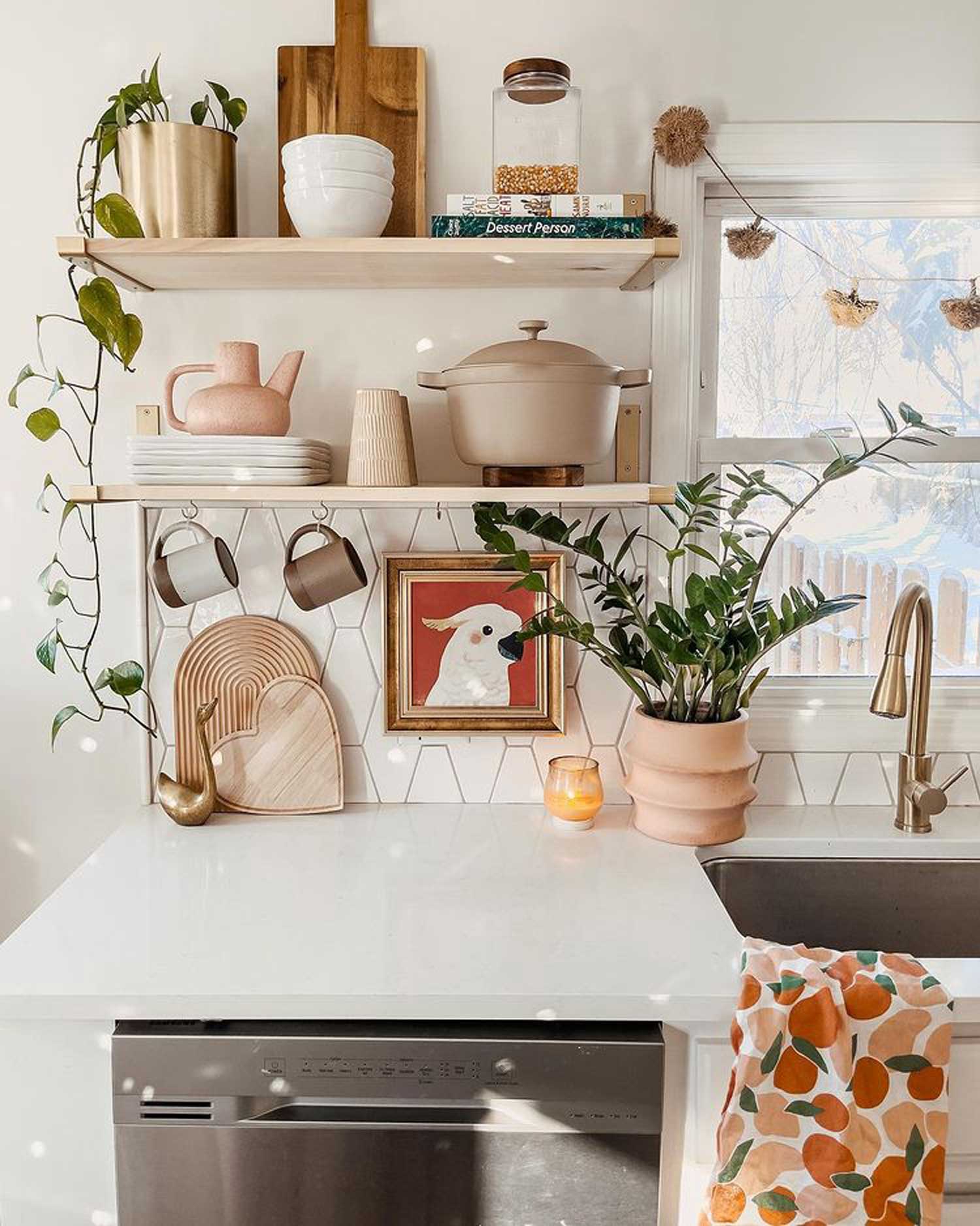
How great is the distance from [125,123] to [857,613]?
1422 mm

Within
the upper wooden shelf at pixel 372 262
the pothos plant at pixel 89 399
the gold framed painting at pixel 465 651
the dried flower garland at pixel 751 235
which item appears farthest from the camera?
the gold framed painting at pixel 465 651

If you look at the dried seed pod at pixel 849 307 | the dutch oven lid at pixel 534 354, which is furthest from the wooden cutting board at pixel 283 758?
the dried seed pod at pixel 849 307

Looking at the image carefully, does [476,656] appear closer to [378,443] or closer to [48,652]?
[378,443]

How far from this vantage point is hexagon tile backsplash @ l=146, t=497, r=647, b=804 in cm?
180

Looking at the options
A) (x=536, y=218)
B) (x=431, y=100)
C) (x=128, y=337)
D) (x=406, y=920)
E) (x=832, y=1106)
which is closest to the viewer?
(x=832, y=1106)

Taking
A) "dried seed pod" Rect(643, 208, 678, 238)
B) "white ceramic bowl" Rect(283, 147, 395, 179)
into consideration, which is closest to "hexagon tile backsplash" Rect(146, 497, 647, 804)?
"dried seed pod" Rect(643, 208, 678, 238)

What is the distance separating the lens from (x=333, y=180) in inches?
58.5

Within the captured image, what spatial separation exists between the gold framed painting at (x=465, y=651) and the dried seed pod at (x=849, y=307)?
65cm

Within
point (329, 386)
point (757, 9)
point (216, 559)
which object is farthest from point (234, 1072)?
point (757, 9)

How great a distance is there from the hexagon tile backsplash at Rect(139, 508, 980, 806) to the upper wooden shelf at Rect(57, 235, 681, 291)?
1.21ft

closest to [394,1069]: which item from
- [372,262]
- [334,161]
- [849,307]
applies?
[372,262]

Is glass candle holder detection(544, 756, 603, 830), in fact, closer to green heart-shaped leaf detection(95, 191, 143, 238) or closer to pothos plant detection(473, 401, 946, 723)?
pothos plant detection(473, 401, 946, 723)

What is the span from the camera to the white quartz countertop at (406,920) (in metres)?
1.21

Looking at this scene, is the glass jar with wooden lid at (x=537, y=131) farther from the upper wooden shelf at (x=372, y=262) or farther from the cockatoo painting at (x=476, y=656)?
the cockatoo painting at (x=476, y=656)
